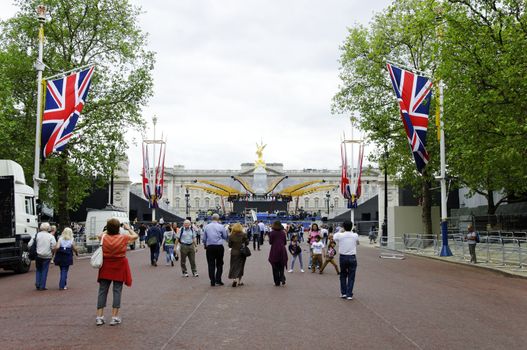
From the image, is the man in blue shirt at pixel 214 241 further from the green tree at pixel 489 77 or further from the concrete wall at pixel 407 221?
the concrete wall at pixel 407 221

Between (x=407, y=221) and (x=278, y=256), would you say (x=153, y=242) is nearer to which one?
(x=278, y=256)

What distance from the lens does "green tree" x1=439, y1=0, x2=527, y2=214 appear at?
20.4m

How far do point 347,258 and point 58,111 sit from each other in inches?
606

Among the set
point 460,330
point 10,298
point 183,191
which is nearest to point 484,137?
point 460,330

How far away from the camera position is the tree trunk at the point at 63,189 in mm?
34531

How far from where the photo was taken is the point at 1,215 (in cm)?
1942

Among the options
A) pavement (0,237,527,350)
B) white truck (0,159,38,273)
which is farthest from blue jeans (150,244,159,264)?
pavement (0,237,527,350)

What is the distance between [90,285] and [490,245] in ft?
53.7

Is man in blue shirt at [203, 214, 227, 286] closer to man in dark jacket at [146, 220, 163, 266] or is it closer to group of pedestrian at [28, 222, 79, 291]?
group of pedestrian at [28, 222, 79, 291]

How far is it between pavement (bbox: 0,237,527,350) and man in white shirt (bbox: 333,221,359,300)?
13.7 inches

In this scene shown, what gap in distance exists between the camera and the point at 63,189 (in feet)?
116

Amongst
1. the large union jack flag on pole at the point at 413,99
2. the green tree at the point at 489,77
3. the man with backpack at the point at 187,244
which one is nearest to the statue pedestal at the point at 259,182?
the large union jack flag on pole at the point at 413,99

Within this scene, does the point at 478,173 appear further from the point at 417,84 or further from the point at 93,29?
the point at 93,29

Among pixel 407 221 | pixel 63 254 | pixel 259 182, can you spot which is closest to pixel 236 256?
Result: pixel 63 254
